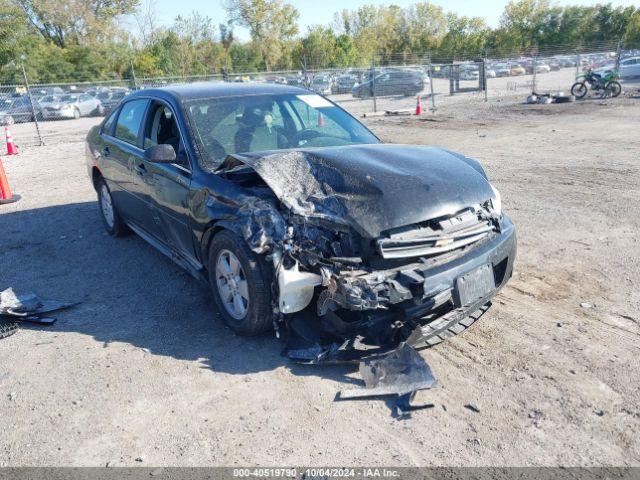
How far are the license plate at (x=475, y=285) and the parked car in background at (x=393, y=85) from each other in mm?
19761

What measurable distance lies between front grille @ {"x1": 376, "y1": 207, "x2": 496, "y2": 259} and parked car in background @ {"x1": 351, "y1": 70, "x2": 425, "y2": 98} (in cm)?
1958

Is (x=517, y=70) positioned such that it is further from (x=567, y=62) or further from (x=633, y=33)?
(x=633, y=33)

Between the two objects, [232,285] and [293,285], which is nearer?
[293,285]

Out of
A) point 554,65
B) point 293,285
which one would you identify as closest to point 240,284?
point 293,285

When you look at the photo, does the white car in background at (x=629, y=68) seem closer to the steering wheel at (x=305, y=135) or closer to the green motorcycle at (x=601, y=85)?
the green motorcycle at (x=601, y=85)

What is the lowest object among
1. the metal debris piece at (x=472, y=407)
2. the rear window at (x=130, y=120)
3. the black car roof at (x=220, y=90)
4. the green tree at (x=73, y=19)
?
the metal debris piece at (x=472, y=407)

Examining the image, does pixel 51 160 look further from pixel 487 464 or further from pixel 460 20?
pixel 460 20

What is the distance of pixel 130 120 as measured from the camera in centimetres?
544

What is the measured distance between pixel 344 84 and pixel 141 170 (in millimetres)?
24046

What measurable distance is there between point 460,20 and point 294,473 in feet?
285

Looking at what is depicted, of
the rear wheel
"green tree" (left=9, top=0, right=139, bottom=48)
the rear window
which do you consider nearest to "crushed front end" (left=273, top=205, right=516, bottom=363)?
the rear window

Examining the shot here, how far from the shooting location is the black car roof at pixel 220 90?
4.71 metres

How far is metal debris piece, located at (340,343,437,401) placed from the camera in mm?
3121

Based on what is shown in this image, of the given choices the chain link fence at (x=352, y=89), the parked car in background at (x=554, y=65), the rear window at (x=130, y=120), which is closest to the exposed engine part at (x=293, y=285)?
the rear window at (x=130, y=120)
